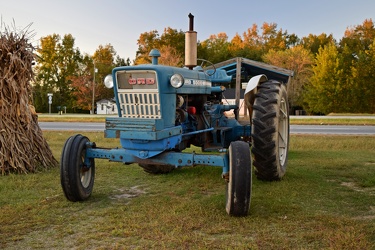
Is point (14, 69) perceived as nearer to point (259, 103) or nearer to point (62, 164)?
point (62, 164)

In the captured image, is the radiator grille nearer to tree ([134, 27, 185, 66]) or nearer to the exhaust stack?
the exhaust stack

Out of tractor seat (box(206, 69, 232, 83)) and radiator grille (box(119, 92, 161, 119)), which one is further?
tractor seat (box(206, 69, 232, 83))

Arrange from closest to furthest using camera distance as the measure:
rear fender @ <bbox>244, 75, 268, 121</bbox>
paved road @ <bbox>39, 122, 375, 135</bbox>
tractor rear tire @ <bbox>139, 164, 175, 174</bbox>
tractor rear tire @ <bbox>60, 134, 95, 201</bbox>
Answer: tractor rear tire @ <bbox>60, 134, 95, 201</bbox>, rear fender @ <bbox>244, 75, 268, 121</bbox>, tractor rear tire @ <bbox>139, 164, 175, 174</bbox>, paved road @ <bbox>39, 122, 375, 135</bbox>

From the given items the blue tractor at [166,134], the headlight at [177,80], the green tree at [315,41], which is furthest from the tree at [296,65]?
the headlight at [177,80]

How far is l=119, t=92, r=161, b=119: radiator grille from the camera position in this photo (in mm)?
5418

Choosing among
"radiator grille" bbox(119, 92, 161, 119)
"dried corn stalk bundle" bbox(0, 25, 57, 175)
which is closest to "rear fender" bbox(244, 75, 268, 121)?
"radiator grille" bbox(119, 92, 161, 119)

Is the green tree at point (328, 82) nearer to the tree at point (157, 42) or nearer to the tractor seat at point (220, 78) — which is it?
the tree at point (157, 42)

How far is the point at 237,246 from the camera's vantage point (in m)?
3.91

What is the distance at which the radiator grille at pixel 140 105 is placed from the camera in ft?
17.8

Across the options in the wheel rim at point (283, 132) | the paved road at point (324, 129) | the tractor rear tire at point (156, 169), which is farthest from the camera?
the paved road at point (324, 129)

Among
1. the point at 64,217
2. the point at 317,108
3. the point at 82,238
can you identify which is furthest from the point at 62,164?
the point at 317,108

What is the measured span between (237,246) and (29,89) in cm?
602

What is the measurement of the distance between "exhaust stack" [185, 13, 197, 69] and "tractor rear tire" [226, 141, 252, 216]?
257 centimetres

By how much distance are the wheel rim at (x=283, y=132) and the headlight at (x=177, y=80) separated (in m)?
2.66
